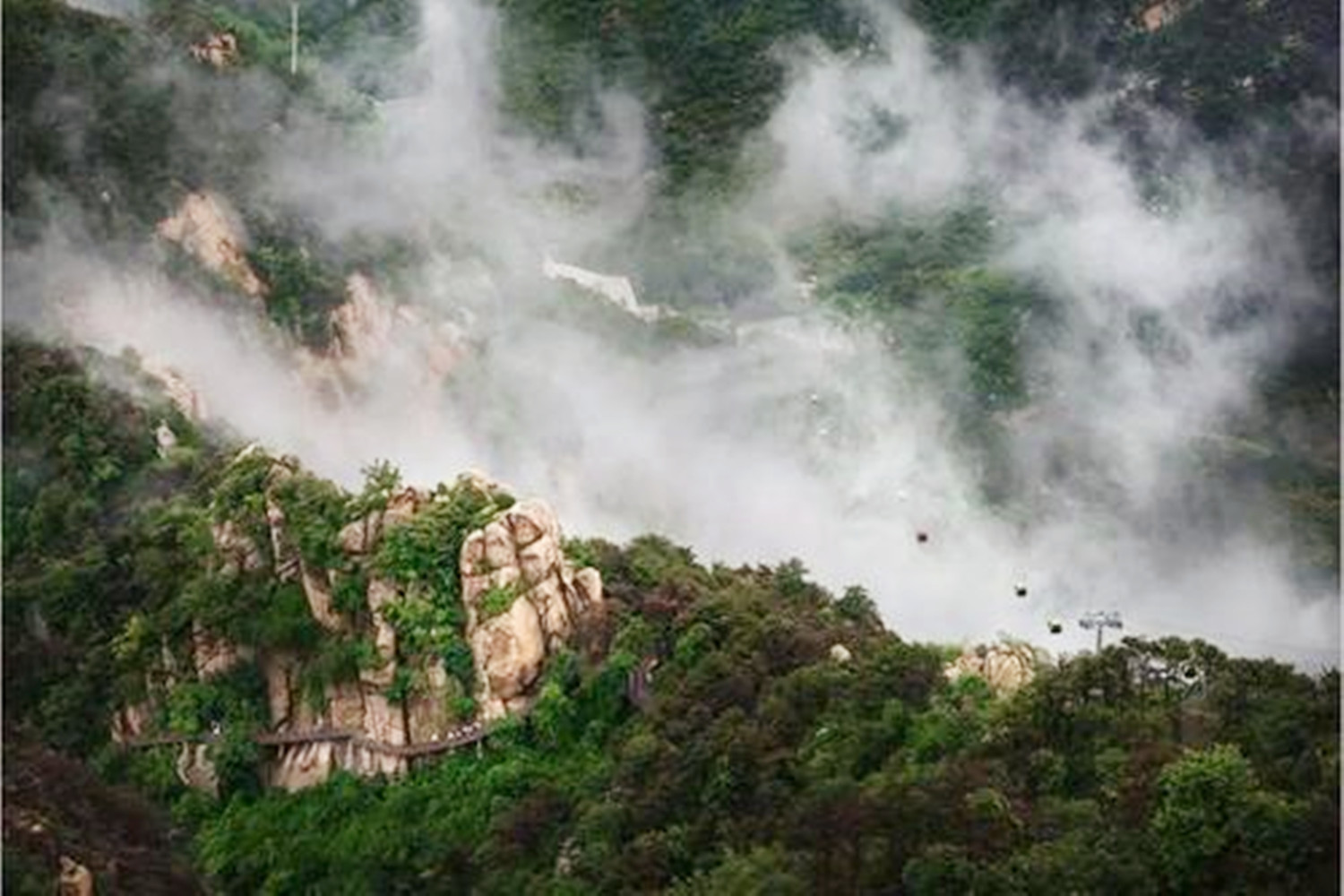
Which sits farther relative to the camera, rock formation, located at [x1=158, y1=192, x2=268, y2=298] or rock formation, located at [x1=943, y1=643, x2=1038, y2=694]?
rock formation, located at [x1=158, y1=192, x2=268, y2=298]

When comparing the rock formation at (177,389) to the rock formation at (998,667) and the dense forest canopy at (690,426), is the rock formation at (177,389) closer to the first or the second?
the dense forest canopy at (690,426)

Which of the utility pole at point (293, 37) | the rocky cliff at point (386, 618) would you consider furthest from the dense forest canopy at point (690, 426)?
the utility pole at point (293, 37)

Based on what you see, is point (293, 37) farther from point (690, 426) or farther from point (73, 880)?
point (73, 880)

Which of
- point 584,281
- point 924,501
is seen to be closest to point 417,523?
point 924,501

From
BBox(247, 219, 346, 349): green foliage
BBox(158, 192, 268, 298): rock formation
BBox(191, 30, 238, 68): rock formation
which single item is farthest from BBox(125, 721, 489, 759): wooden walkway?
BBox(191, 30, 238, 68): rock formation

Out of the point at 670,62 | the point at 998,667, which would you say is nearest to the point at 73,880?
the point at 998,667

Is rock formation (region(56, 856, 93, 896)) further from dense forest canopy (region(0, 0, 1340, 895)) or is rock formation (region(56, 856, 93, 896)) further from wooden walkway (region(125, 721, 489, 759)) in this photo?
wooden walkway (region(125, 721, 489, 759))
